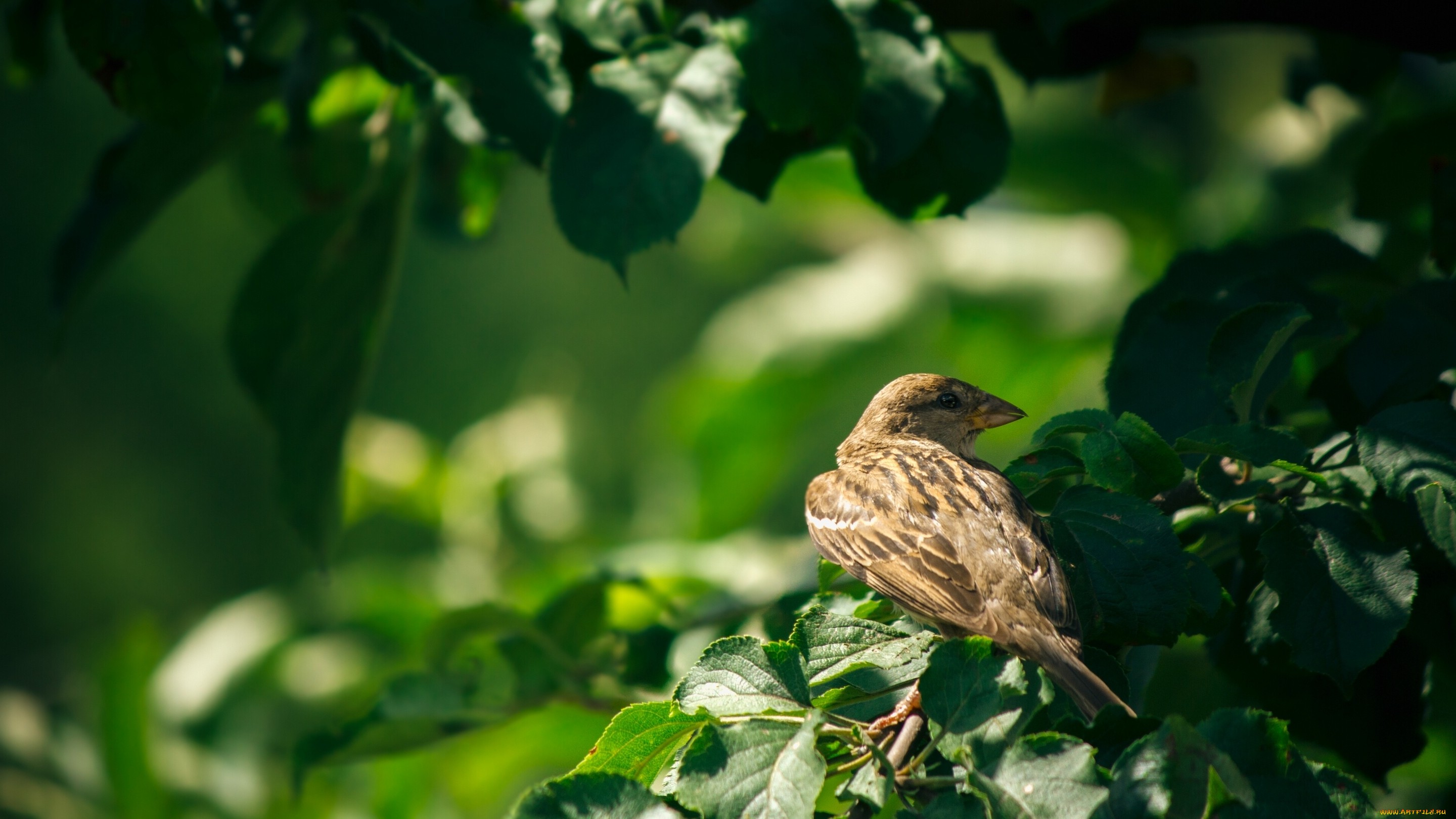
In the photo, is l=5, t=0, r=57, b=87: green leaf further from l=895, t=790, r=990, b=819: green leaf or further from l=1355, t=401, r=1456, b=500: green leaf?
l=1355, t=401, r=1456, b=500: green leaf

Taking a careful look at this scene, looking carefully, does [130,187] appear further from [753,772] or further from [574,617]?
[753,772]

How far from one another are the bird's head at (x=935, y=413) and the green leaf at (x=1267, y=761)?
4.69ft

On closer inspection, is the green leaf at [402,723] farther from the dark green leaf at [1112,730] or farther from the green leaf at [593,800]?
the dark green leaf at [1112,730]

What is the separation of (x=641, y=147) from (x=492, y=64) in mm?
306

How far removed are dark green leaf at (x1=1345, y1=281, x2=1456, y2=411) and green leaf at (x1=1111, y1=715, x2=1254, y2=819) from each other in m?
0.95

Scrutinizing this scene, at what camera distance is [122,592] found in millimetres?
12781

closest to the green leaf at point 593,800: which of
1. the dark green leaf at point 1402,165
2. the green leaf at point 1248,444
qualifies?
the green leaf at point 1248,444

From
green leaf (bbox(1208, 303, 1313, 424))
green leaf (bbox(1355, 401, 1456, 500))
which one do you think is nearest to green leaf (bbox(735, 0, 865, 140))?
green leaf (bbox(1208, 303, 1313, 424))

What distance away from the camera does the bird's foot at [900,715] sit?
166 cm

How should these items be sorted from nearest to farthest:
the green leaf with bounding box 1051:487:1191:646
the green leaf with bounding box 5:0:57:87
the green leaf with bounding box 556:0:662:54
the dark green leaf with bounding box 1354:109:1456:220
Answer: the green leaf with bounding box 1051:487:1191:646, the green leaf with bounding box 556:0:662:54, the green leaf with bounding box 5:0:57:87, the dark green leaf with bounding box 1354:109:1456:220

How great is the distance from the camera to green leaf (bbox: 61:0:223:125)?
1.81 metres

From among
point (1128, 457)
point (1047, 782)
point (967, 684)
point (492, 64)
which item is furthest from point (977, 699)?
point (492, 64)

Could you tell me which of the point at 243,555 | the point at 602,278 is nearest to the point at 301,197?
the point at 602,278

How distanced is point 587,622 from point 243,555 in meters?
12.3
